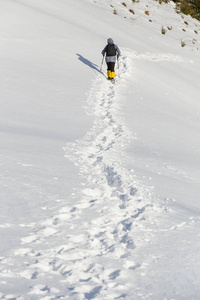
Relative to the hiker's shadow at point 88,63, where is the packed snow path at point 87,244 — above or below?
below

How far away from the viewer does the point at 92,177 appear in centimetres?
498

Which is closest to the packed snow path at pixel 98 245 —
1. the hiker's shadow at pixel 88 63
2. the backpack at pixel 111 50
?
the backpack at pixel 111 50

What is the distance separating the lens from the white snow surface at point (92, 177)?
3033 millimetres

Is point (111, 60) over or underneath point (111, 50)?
underneath

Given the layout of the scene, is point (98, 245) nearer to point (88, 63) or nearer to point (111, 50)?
point (111, 50)

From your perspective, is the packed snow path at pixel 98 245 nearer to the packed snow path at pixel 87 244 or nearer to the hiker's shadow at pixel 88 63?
the packed snow path at pixel 87 244

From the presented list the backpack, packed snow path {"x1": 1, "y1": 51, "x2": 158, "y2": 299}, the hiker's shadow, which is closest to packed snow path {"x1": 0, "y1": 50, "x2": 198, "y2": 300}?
packed snow path {"x1": 1, "y1": 51, "x2": 158, "y2": 299}

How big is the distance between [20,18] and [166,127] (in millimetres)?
7752

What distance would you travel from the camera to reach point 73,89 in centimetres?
976

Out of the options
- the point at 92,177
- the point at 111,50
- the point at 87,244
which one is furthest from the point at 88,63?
the point at 87,244

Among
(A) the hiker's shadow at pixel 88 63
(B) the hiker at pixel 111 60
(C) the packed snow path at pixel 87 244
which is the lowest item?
(C) the packed snow path at pixel 87 244

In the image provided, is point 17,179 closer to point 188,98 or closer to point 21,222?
point 21,222

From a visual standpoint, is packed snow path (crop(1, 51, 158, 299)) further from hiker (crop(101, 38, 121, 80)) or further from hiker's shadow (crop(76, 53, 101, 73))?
hiker's shadow (crop(76, 53, 101, 73))


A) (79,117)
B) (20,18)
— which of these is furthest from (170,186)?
(20,18)
